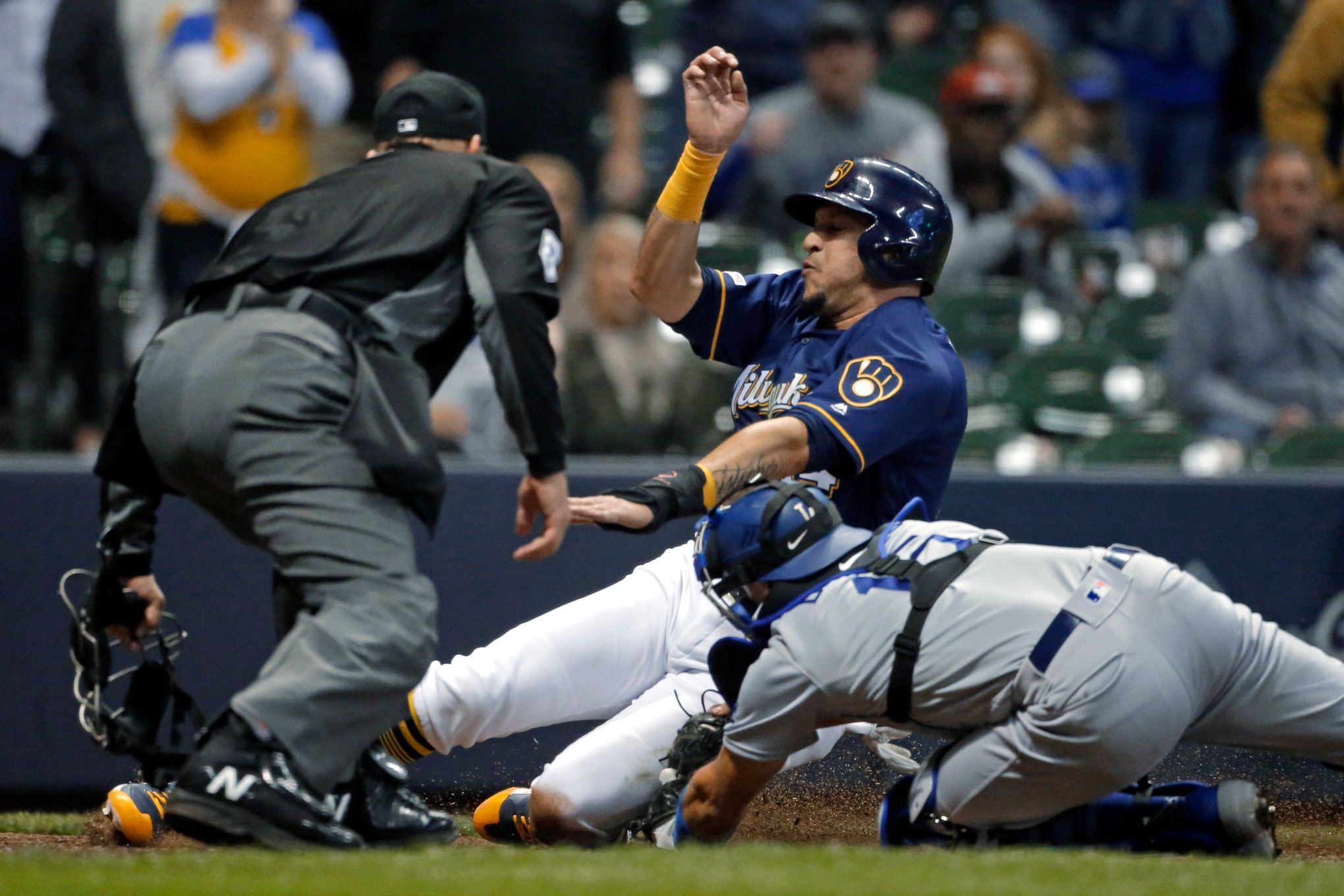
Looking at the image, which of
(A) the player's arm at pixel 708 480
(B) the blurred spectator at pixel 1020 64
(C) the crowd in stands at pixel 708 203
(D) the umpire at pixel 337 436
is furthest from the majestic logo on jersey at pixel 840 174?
(B) the blurred spectator at pixel 1020 64

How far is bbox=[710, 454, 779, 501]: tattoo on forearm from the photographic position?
4.05m

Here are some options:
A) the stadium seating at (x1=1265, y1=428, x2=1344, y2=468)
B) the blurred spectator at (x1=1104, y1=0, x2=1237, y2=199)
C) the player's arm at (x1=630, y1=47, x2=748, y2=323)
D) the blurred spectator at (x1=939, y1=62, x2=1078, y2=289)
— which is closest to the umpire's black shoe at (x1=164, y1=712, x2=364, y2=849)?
the player's arm at (x1=630, y1=47, x2=748, y2=323)

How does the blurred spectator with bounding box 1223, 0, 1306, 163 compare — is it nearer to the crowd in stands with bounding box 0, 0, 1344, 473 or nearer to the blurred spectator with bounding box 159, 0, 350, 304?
the crowd in stands with bounding box 0, 0, 1344, 473

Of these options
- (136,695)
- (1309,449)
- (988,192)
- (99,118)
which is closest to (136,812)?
(136,695)

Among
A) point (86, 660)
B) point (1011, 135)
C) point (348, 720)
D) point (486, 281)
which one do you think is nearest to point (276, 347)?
point (486, 281)

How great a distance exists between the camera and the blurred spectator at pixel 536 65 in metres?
7.70

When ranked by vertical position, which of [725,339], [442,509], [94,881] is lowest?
[442,509]

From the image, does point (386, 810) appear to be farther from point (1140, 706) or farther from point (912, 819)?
point (1140, 706)

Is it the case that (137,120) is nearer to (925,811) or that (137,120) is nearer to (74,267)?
(74,267)

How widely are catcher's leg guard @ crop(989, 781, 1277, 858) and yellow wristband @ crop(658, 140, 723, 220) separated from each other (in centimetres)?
189

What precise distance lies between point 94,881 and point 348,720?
64 centimetres

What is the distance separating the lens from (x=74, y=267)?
23.4 ft

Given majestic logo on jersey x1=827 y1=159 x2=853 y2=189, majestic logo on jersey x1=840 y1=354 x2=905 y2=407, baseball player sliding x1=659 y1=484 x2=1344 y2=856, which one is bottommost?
baseball player sliding x1=659 y1=484 x2=1344 y2=856

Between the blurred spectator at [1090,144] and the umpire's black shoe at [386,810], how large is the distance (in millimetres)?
5948
